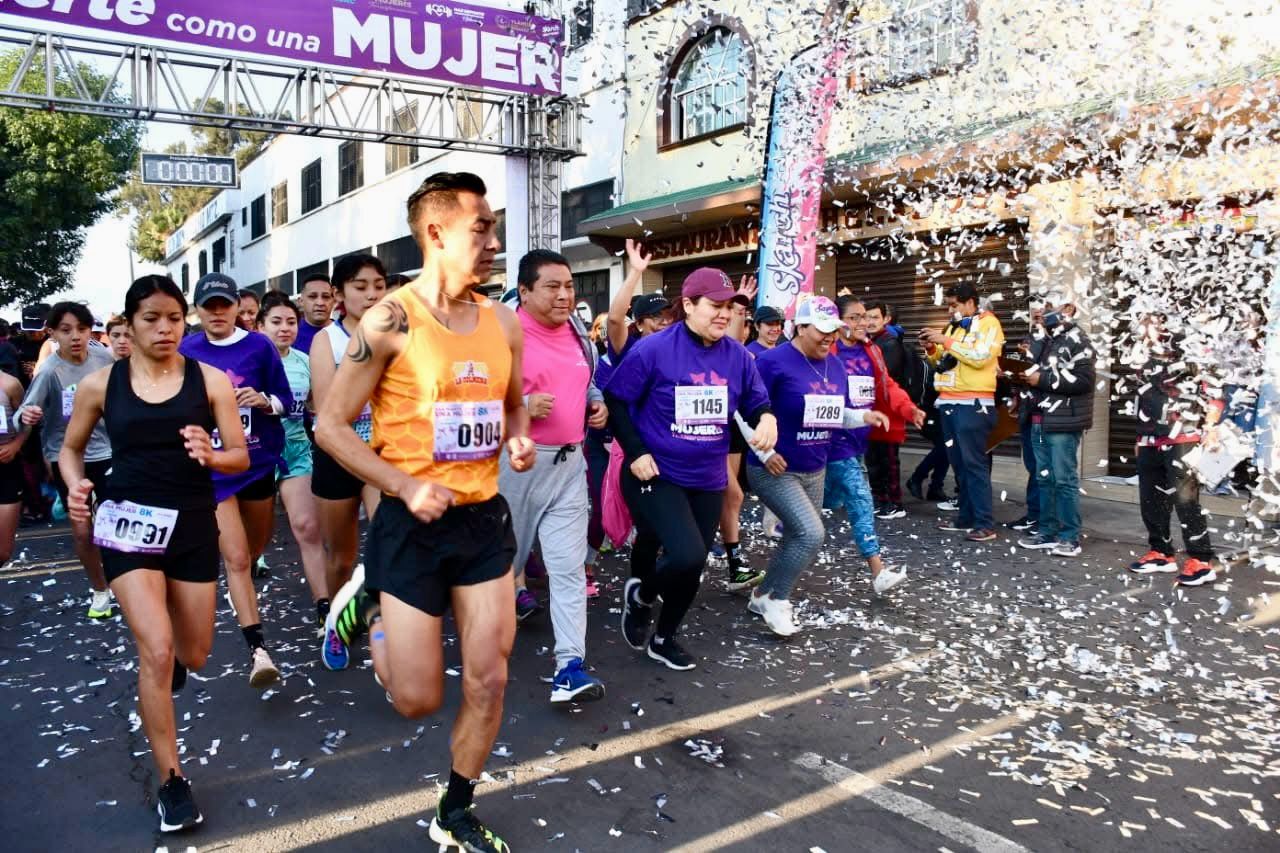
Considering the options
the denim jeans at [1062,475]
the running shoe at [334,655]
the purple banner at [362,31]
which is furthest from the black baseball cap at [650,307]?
Answer: the purple banner at [362,31]

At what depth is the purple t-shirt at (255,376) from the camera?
16.0 ft

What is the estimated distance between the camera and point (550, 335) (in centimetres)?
455

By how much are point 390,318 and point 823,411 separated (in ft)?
10.7

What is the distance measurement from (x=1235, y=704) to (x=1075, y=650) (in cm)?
85

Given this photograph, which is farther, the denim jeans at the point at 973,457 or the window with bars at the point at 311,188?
the window with bars at the point at 311,188

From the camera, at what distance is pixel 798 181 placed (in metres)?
9.72

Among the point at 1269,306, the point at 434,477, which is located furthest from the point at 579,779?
the point at 1269,306

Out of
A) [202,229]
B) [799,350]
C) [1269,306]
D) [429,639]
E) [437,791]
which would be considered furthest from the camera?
[202,229]

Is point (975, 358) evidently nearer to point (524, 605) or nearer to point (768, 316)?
point (768, 316)

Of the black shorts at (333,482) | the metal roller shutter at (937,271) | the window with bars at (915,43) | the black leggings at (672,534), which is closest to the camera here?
the black leggings at (672,534)

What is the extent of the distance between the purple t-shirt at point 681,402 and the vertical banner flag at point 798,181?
502cm

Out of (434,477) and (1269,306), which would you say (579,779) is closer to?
(434,477)

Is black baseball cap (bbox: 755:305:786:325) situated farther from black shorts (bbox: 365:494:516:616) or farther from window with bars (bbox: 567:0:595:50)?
window with bars (bbox: 567:0:595:50)

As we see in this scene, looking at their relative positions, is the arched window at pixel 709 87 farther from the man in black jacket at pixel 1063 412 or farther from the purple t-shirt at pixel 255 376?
the purple t-shirt at pixel 255 376
